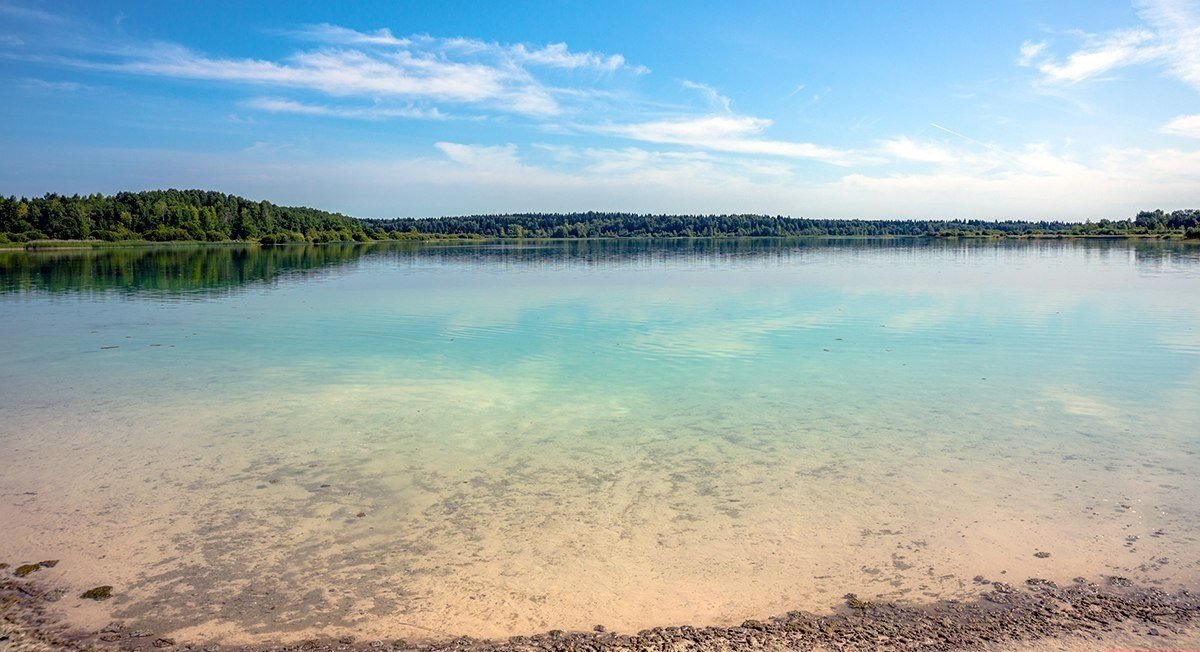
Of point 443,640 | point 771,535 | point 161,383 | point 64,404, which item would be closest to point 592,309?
point 161,383

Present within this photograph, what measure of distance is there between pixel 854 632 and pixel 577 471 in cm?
386

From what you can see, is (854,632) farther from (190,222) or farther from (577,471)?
(190,222)

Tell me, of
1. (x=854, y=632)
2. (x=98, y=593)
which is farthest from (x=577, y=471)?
(x=98, y=593)

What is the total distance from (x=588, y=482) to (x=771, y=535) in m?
2.16

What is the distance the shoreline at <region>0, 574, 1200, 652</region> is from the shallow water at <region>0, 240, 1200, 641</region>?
0.16 m

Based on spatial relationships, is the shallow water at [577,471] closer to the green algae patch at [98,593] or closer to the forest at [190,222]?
the green algae patch at [98,593]

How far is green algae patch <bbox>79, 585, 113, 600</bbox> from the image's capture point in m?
5.35

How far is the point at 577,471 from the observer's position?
322 inches

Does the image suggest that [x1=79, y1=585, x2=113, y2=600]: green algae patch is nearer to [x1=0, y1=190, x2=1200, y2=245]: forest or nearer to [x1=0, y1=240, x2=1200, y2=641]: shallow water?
[x1=0, y1=240, x2=1200, y2=641]: shallow water

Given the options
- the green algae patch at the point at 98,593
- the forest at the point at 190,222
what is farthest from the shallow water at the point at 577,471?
the forest at the point at 190,222

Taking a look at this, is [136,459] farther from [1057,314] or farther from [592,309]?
[1057,314]

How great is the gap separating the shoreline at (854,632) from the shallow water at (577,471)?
0.52 ft

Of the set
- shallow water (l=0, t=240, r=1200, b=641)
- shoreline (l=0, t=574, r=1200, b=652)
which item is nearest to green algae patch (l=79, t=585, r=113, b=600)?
shallow water (l=0, t=240, r=1200, b=641)

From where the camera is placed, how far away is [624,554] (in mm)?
6113
